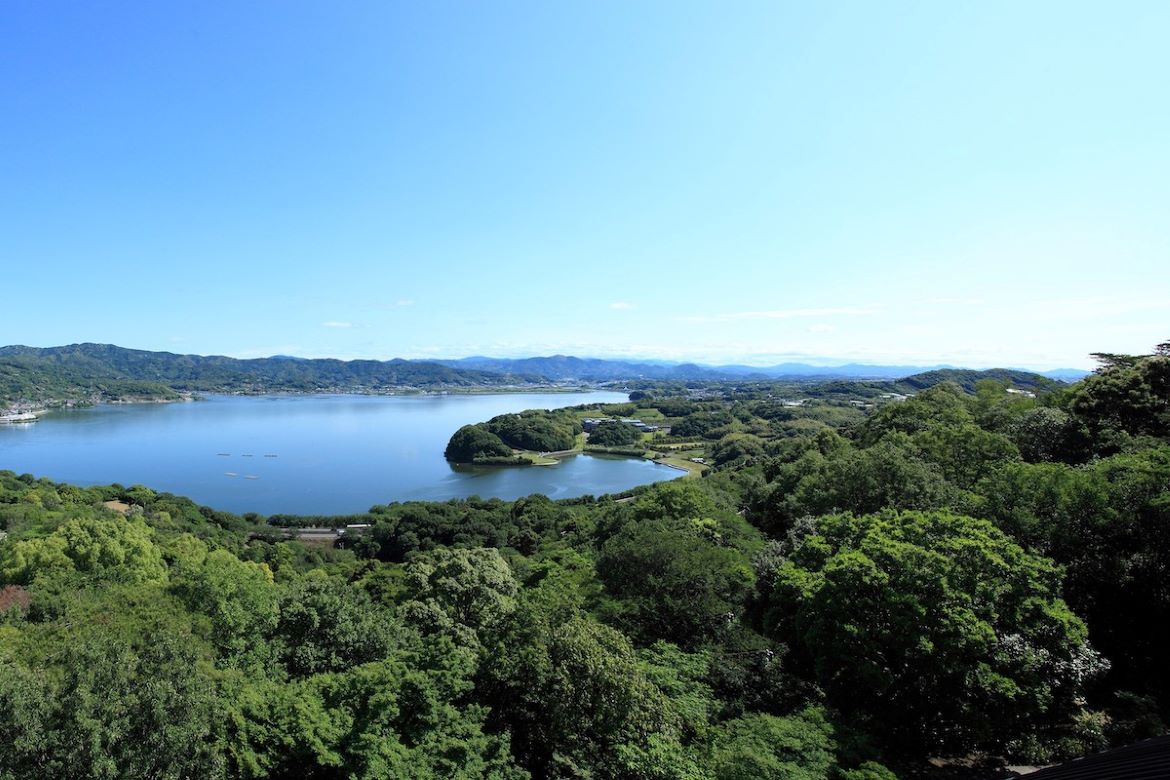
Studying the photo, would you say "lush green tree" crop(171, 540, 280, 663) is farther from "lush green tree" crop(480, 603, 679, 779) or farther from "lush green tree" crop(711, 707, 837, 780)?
"lush green tree" crop(711, 707, 837, 780)

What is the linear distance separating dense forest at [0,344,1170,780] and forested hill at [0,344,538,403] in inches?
4961

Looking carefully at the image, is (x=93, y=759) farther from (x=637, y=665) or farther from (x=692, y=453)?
(x=692, y=453)

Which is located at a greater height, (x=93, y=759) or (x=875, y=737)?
(x=93, y=759)

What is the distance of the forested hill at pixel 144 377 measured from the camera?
11319cm

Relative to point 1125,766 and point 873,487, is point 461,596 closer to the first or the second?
point 1125,766

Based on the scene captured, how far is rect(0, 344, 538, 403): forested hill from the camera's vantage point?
113 metres

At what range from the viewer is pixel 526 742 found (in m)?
6.55

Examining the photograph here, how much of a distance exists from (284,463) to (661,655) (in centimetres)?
5213

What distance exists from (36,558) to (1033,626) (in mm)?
18571

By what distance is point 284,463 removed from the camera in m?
52.1

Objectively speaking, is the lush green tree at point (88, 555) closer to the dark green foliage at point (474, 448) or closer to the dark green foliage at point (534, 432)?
the dark green foliage at point (474, 448)

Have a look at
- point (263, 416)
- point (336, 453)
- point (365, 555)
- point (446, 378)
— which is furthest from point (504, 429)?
point (446, 378)

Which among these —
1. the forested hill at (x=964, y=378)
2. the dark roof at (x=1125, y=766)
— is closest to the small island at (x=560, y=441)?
the forested hill at (x=964, y=378)

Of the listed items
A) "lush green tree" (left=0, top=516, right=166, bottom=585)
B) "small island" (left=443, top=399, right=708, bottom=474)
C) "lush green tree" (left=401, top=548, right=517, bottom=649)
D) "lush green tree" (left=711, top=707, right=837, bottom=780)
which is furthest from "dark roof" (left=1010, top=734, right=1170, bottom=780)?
"small island" (left=443, top=399, right=708, bottom=474)
